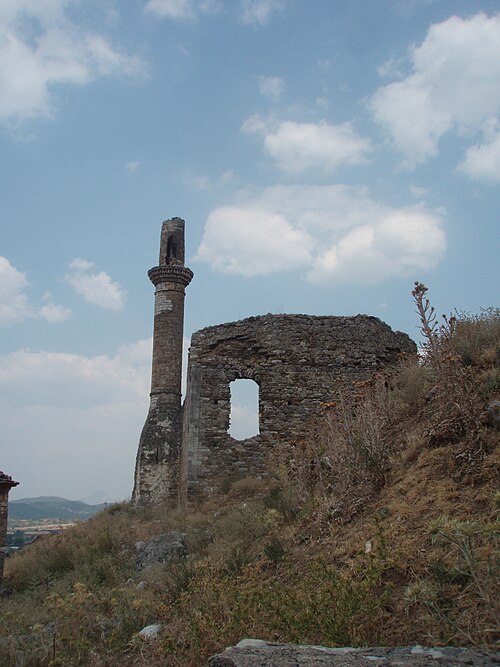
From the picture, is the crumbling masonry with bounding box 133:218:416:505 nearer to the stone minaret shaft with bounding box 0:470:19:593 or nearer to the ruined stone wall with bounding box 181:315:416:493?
the ruined stone wall with bounding box 181:315:416:493

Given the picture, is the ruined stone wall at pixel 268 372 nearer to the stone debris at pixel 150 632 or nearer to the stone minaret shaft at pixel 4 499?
the stone minaret shaft at pixel 4 499

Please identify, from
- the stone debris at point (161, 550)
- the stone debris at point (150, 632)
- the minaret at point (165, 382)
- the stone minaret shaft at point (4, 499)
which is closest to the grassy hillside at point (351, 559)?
the stone debris at point (150, 632)

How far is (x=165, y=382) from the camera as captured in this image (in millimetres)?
20531

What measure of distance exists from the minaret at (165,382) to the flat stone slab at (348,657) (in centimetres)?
1551

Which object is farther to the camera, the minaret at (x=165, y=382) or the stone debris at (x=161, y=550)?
the minaret at (x=165, y=382)

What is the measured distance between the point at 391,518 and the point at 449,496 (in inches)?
24.1

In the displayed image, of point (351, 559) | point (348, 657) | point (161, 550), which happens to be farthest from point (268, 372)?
point (348, 657)

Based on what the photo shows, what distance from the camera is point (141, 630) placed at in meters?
5.75

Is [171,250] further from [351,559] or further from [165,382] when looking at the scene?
[351,559]

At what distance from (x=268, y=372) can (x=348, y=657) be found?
11.7m

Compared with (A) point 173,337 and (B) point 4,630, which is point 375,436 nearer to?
(B) point 4,630

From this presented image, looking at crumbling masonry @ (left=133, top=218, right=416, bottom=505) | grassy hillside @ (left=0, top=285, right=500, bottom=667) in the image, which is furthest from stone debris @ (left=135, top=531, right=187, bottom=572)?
crumbling masonry @ (left=133, top=218, right=416, bottom=505)

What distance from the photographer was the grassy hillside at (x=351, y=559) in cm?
391

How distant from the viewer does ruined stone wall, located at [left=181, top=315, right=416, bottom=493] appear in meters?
14.3
